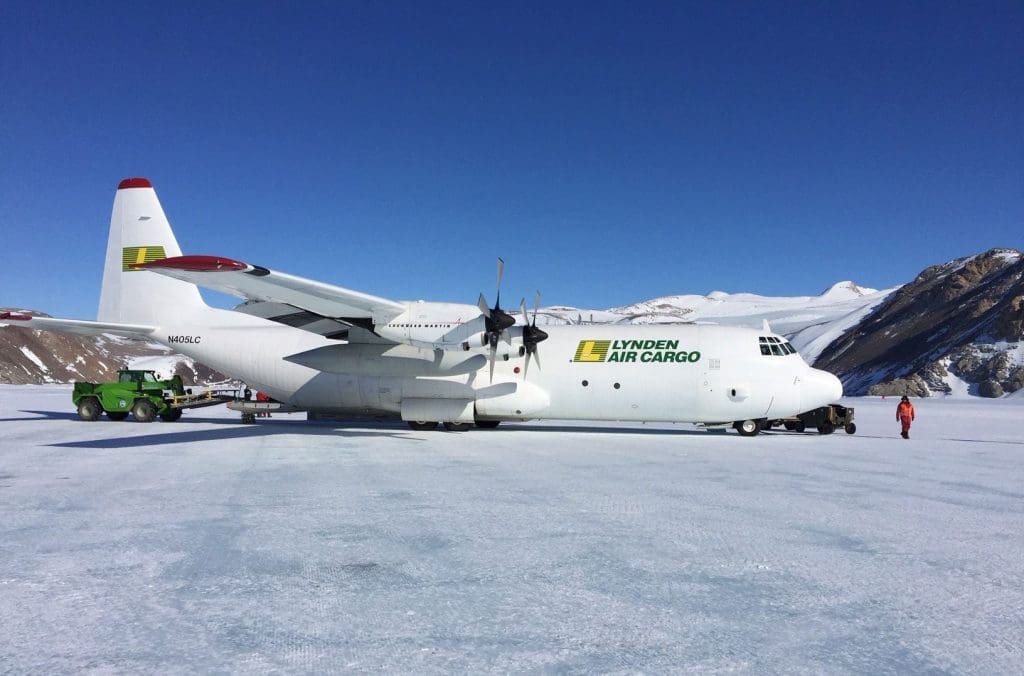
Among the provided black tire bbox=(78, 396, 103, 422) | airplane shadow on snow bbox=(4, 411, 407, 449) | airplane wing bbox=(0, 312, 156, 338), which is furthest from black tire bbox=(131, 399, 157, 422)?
airplane wing bbox=(0, 312, 156, 338)

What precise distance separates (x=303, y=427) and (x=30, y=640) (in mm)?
16934

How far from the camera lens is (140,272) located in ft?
68.8

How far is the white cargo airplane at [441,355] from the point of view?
56.3 feet

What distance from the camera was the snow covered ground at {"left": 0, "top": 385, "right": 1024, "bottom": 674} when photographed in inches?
143

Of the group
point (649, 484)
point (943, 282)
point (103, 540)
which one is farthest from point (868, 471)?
point (943, 282)

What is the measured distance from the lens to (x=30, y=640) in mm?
3701

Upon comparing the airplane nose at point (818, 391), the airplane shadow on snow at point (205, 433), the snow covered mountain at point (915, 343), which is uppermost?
the snow covered mountain at point (915, 343)

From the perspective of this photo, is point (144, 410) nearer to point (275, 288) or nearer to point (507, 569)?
point (275, 288)

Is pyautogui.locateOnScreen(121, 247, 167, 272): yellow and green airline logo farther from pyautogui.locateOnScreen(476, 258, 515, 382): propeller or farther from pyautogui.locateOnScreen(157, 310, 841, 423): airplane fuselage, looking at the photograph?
pyautogui.locateOnScreen(476, 258, 515, 382): propeller

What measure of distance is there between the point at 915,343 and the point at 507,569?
347 ft

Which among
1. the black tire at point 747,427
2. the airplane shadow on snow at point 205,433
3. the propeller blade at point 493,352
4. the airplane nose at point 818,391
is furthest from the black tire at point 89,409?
the airplane nose at point 818,391

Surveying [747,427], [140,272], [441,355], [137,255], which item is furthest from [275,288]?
[747,427]

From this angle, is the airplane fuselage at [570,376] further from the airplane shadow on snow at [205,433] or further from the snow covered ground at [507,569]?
the snow covered ground at [507,569]

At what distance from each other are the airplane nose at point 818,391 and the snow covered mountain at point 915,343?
32.0 meters
